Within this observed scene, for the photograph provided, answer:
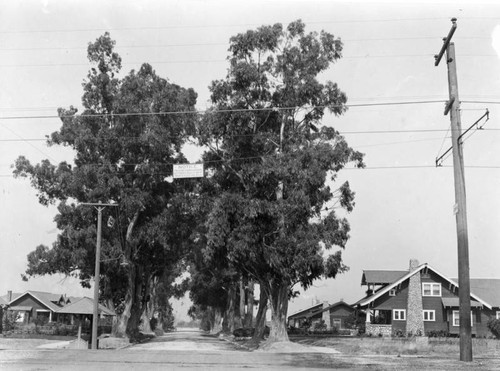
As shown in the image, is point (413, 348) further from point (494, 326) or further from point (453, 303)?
point (453, 303)

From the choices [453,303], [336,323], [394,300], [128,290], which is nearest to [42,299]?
[336,323]

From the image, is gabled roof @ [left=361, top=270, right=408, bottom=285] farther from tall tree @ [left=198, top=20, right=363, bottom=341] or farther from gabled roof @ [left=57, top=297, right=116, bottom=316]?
gabled roof @ [left=57, top=297, right=116, bottom=316]

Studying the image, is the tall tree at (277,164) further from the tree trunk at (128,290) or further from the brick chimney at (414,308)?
the brick chimney at (414,308)

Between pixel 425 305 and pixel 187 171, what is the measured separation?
39331mm

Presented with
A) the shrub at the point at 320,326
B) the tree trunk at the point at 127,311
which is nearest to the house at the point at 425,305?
the shrub at the point at 320,326

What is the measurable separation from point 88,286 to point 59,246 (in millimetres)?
6019

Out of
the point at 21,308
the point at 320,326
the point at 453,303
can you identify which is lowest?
the point at 320,326

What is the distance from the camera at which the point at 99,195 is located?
44.6 m

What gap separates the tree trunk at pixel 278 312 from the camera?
3884 cm

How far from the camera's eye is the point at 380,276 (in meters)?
71.5

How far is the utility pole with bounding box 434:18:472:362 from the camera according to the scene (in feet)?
73.4

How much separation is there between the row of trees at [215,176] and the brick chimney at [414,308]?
60.7 ft

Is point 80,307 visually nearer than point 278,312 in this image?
Yes

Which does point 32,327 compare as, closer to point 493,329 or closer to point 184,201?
→ point 184,201
